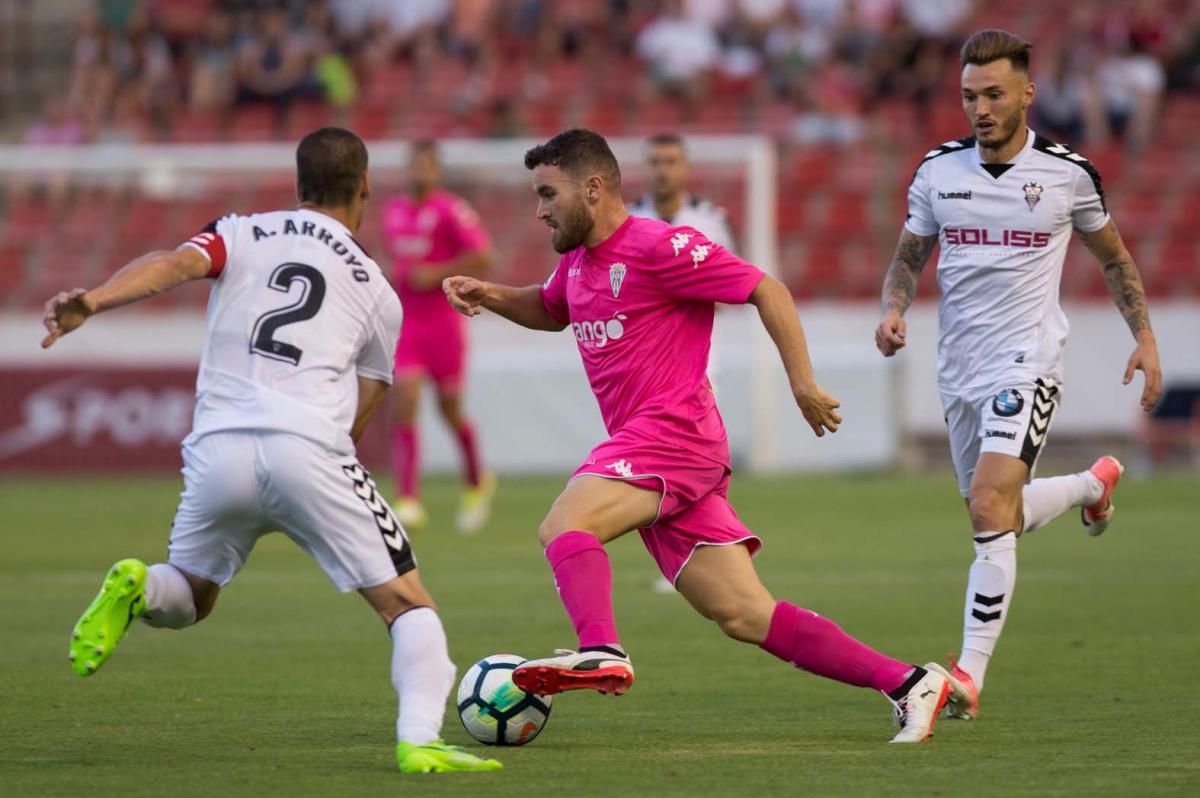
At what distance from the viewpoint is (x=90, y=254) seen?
70.5 feet

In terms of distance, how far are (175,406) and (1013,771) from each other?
15622mm

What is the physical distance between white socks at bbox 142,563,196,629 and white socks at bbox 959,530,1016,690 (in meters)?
2.70

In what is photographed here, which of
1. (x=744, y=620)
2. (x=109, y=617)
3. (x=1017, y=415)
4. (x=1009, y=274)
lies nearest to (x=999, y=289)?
(x=1009, y=274)

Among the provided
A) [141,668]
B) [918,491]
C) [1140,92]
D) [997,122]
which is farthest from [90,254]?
[997,122]

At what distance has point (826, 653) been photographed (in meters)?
6.25

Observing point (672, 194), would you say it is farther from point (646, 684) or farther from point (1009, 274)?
point (646, 684)

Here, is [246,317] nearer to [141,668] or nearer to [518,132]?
[141,668]

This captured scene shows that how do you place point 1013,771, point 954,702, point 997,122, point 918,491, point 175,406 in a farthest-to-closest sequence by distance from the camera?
point 175,406
point 918,491
point 997,122
point 954,702
point 1013,771

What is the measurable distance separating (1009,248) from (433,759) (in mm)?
3041

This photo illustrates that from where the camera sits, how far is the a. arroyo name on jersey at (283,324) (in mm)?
5797

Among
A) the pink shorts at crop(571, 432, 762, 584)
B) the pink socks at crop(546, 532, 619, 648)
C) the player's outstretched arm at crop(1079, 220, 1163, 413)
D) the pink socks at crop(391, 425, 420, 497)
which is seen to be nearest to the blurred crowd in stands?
the pink socks at crop(391, 425, 420, 497)

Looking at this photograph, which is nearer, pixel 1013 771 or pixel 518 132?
pixel 1013 771

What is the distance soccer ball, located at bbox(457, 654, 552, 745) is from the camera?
6.20 meters

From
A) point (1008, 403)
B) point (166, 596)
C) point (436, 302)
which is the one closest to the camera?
point (166, 596)
